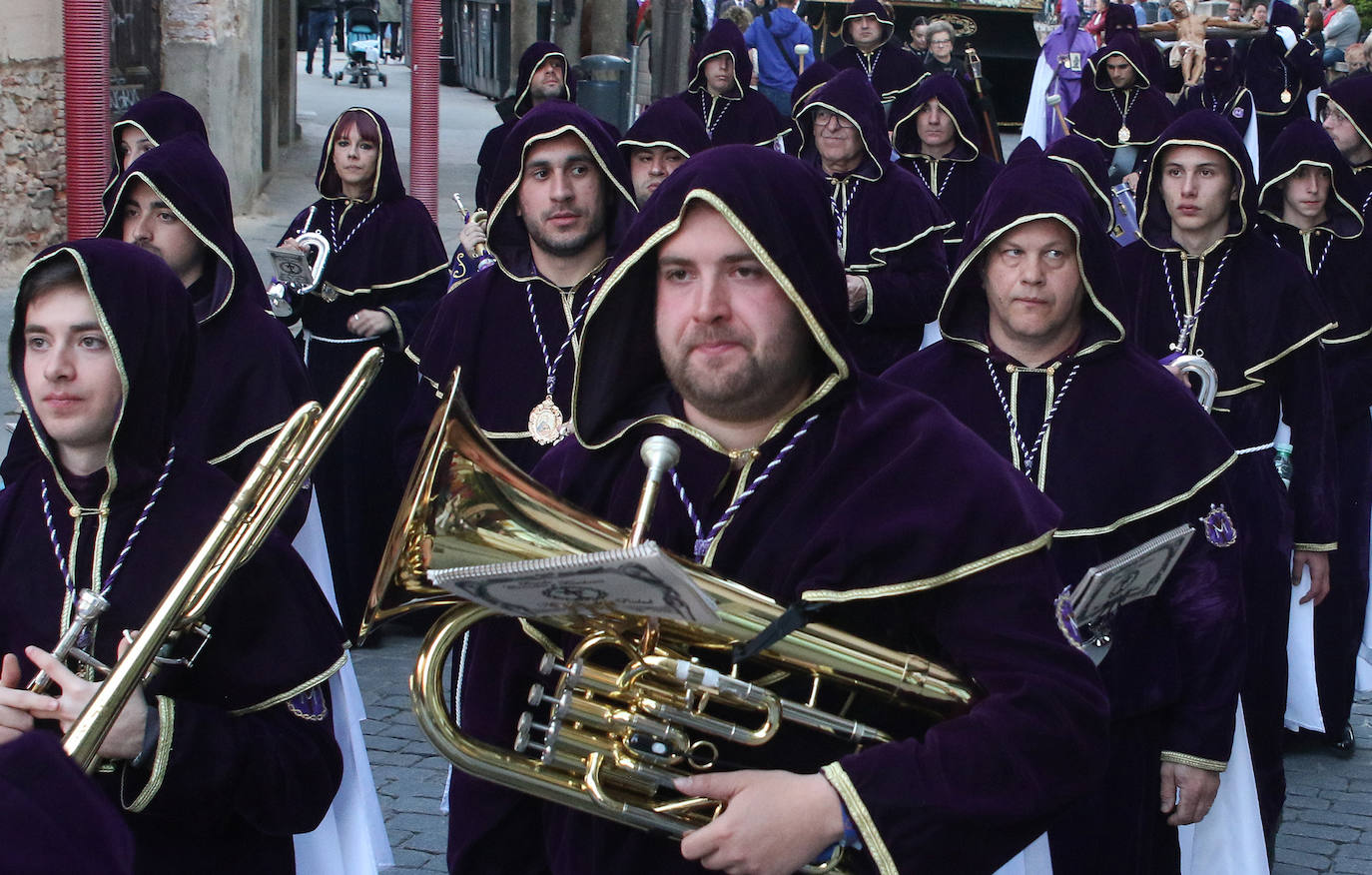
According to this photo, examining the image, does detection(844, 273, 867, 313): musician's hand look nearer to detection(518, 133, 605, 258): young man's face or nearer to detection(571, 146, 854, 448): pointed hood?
detection(518, 133, 605, 258): young man's face

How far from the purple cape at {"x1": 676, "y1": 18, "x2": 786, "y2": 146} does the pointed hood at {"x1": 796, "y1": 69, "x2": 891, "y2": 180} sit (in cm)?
355

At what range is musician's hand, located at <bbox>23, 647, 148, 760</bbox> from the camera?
3018mm

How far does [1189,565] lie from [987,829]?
1.61 m

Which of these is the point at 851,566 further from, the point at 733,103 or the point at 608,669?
the point at 733,103

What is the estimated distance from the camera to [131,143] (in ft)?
24.2

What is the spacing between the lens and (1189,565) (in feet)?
13.9

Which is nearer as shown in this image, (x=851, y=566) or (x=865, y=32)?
(x=851, y=566)

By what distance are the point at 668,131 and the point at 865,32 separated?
831cm

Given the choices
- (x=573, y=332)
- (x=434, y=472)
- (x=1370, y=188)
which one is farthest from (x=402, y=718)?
(x=1370, y=188)

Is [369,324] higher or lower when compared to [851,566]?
lower

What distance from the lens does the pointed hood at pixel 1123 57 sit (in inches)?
547

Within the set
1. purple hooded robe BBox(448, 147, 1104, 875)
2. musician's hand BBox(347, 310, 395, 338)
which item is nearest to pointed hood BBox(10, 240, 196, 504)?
purple hooded robe BBox(448, 147, 1104, 875)

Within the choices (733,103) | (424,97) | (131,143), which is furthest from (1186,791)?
(733,103)

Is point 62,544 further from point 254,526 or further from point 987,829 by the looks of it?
point 987,829
